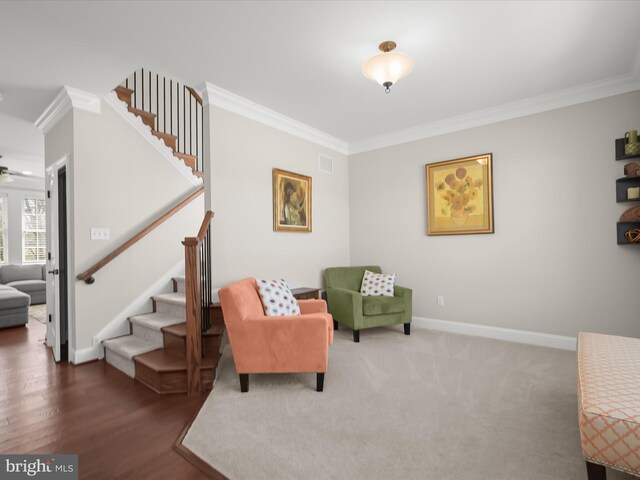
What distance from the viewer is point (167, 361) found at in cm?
267

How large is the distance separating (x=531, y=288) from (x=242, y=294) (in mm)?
3173

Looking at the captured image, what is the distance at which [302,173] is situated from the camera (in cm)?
437

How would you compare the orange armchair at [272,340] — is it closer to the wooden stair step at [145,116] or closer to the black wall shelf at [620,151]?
the wooden stair step at [145,116]

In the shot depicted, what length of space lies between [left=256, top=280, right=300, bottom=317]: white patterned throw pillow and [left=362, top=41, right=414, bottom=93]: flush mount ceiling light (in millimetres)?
1924

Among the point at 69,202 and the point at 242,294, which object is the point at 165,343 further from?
the point at 69,202

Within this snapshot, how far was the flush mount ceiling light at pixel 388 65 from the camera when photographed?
236cm

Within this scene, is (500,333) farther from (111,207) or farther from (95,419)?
(111,207)

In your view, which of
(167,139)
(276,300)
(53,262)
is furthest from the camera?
(167,139)

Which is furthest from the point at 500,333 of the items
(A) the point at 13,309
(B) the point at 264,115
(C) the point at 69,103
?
(A) the point at 13,309

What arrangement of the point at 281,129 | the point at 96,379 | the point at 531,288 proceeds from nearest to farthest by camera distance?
the point at 96,379
the point at 531,288
the point at 281,129

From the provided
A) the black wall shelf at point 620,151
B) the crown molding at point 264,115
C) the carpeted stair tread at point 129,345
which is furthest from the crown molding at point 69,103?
the black wall shelf at point 620,151

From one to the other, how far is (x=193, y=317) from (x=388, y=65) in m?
2.42

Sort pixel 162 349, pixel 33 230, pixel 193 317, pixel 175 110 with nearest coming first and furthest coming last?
1. pixel 193 317
2. pixel 162 349
3. pixel 175 110
4. pixel 33 230

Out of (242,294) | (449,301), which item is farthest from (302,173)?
(449,301)
